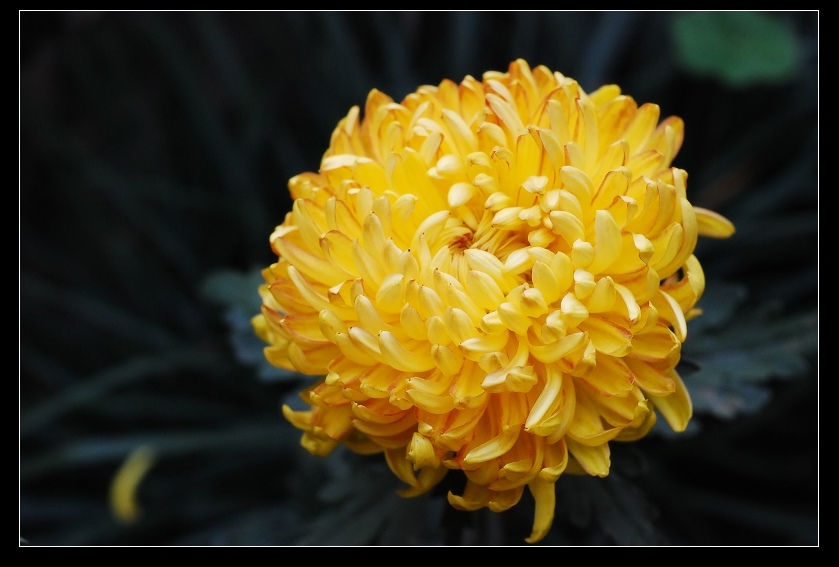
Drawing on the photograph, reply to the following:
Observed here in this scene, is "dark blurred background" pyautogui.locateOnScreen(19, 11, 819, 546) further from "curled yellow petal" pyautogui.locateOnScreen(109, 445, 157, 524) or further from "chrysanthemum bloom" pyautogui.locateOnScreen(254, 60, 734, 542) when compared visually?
"chrysanthemum bloom" pyautogui.locateOnScreen(254, 60, 734, 542)

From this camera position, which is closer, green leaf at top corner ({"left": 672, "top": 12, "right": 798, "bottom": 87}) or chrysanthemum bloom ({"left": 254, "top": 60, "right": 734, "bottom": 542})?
chrysanthemum bloom ({"left": 254, "top": 60, "right": 734, "bottom": 542})

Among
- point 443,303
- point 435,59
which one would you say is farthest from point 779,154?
point 443,303

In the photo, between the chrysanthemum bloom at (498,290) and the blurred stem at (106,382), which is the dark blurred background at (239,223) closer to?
the blurred stem at (106,382)

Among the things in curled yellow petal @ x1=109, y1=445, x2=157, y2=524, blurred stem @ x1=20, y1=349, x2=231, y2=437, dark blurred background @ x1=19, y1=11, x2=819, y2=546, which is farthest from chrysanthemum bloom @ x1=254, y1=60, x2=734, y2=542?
blurred stem @ x1=20, y1=349, x2=231, y2=437

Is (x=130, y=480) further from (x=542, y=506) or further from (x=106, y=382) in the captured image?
(x=542, y=506)

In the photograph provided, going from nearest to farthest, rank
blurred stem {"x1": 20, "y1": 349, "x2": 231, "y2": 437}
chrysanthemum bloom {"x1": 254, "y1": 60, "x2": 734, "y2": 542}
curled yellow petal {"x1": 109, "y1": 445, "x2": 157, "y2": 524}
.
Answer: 1. chrysanthemum bloom {"x1": 254, "y1": 60, "x2": 734, "y2": 542}
2. curled yellow petal {"x1": 109, "y1": 445, "x2": 157, "y2": 524}
3. blurred stem {"x1": 20, "y1": 349, "x2": 231, "y2": 437}

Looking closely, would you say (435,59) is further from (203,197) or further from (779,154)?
(779,154)

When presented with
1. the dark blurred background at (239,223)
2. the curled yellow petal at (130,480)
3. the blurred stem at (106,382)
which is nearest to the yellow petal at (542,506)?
the dark blurred background at (239,223)

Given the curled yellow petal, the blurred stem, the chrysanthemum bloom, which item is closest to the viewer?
the chrysanthemum bloom
